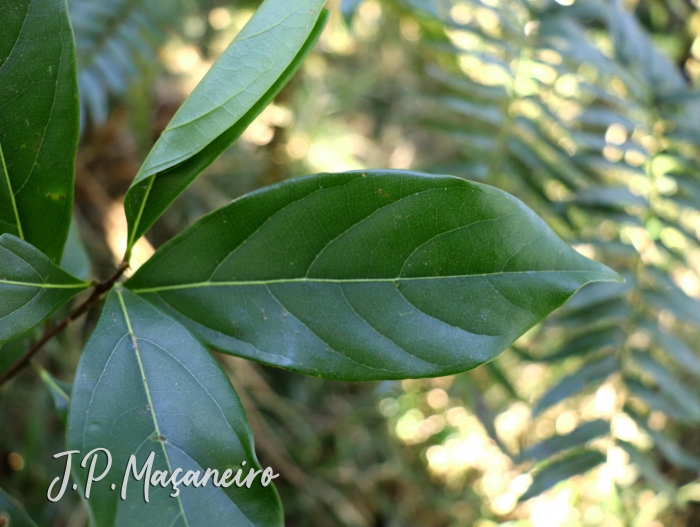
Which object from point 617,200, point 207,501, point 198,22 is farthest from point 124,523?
point 198,22

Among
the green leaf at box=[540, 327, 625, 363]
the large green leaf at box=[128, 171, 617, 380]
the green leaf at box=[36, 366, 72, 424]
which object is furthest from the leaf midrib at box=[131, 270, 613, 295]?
the green leaf at box=[540, 327, 625, 363]

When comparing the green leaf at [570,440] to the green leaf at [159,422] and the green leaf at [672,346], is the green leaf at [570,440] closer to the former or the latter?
the green leaf at [672,346]

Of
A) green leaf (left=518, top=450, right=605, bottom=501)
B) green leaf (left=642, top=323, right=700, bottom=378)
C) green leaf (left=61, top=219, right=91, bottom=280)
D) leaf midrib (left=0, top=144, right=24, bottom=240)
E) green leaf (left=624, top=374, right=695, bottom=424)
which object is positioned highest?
green leaf (left=61, top=219, right=91, bottom=280)

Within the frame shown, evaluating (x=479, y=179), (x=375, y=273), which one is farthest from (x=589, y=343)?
(x=375, y=273)

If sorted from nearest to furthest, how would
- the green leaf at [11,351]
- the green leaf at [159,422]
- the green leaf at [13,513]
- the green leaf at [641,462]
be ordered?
1. the green leaf at [159,422]
2. the green leaf at [13,513]
3. the green leaf at [11,351]
4. the green leaf at [641,462]

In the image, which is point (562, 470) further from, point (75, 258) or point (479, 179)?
point (75, 258)

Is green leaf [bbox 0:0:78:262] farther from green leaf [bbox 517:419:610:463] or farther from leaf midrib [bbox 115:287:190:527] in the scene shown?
green leaf [bbox 517:419:610:463]

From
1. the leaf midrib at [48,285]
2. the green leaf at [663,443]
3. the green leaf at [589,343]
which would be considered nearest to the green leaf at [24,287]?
the leaf midrib at [48,285]
